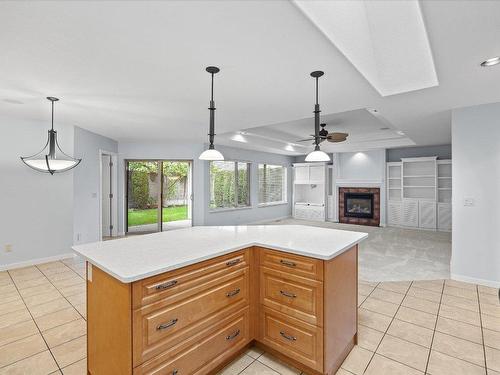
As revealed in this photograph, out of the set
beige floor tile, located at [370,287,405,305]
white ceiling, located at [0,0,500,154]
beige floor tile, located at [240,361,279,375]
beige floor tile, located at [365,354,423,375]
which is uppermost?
white ceiling, located at [0,0,500,154]

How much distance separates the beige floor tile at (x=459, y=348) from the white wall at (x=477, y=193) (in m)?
1.77

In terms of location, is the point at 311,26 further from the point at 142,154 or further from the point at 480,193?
the point at 142,154

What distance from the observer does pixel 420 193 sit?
754cm

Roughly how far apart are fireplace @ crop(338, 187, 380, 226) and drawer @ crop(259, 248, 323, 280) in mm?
7175

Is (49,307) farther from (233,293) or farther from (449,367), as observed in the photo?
(449,367)

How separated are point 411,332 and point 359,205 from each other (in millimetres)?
6523

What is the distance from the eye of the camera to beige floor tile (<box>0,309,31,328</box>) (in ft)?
8.45

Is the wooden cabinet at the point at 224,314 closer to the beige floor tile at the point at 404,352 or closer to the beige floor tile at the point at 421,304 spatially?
the beige floor tile at the point at 404,352

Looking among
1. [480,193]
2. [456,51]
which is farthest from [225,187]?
[456,51]

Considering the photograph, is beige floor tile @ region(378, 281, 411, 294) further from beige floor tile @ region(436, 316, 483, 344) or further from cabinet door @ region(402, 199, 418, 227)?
cabinet door @ region(402, 199, 418, 227)

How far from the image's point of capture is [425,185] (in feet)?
24.3

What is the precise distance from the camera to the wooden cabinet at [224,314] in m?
1.41

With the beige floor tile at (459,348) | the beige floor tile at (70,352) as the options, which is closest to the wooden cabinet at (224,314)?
the beige floor tile at (70,352)

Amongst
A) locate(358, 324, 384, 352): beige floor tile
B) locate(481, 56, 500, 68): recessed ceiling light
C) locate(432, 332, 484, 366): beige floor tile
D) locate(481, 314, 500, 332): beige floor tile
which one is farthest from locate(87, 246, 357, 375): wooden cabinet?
locate(481, 56, 500, 68): recessed ceiling light
